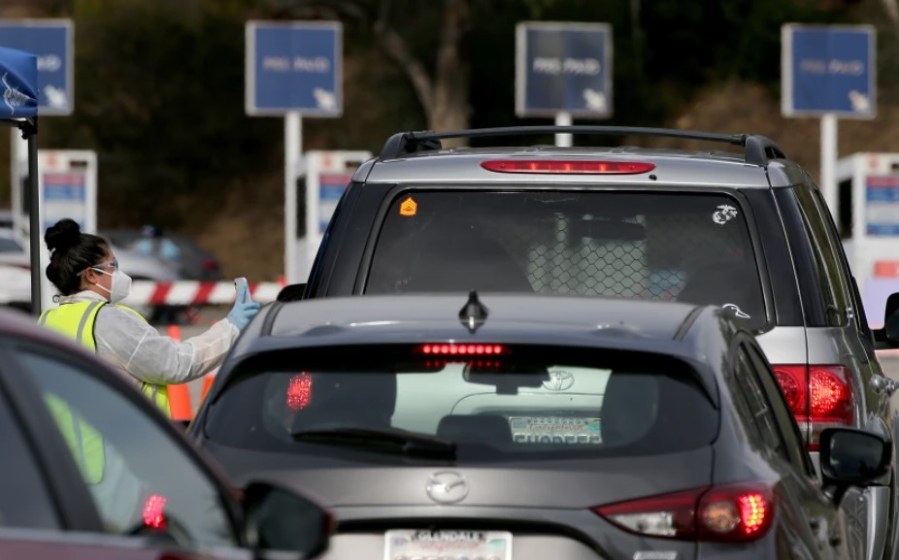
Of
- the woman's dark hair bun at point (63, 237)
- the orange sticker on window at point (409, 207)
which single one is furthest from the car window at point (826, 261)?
the woman's dark hair bun at point (63, 237)

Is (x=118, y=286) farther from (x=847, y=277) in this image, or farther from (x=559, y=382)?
(x=559, y=382)

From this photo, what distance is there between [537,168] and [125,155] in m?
55.9

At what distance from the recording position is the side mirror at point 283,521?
407cm

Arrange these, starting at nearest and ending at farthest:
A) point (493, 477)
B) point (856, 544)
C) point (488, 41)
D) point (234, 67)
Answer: point (493, 477), point (856, 544), point (488, 41), point (234, 67)

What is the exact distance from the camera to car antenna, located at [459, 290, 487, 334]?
5.47 m

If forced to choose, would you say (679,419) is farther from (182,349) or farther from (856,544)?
(182,349)

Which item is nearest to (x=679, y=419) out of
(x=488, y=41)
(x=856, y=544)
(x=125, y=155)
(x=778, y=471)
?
(x=778, y=471)

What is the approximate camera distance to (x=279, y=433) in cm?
533

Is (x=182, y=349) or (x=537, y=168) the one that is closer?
(x=537, y=168)

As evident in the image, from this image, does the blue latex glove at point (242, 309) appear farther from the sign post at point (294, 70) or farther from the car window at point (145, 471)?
the sign post at point (294, 70)

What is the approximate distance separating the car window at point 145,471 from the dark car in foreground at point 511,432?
2.74ft

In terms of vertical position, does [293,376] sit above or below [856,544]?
above

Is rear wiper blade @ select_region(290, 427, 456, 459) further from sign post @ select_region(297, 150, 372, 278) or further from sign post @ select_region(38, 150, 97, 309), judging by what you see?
sign post @ select_region(38, 150, 97, 309)

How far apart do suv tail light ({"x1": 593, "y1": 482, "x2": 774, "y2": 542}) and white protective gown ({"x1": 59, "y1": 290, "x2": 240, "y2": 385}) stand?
346 cm
